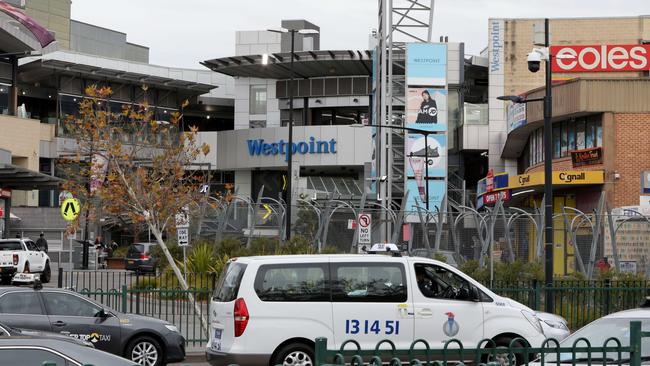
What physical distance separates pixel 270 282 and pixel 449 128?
59.2 meters

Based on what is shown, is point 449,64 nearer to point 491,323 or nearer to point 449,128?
point 449,128

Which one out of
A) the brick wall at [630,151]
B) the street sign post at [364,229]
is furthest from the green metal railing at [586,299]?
the brick wall at [630,151]

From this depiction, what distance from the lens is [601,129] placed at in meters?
48.0

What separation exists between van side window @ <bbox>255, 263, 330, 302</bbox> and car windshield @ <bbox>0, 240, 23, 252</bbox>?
84.3 feet

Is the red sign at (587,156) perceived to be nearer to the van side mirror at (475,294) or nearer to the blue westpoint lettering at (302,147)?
the blue westpoint lettering at (302,147)

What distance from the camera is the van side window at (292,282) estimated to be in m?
16.2

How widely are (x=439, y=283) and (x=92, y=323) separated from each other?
560cm

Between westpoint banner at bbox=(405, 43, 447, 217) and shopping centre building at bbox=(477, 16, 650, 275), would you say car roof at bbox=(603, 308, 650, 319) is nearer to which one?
shopping centre building at bbox=(477, 16, 650, 275)

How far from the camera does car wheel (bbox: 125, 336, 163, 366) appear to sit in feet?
59.4

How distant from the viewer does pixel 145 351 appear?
59.9 ft

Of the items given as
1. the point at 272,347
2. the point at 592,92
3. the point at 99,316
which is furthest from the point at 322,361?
the point at 592,92

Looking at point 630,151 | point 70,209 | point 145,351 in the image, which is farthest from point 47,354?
point 630,151

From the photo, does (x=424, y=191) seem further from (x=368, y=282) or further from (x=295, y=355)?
(x=295, y=355)

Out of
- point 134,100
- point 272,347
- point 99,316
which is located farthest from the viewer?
point 134,100
